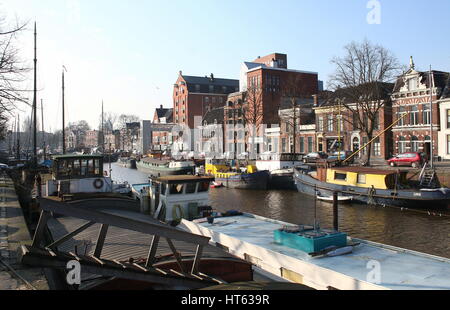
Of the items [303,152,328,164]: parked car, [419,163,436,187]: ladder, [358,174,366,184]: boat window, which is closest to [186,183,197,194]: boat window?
[358,174,366,184]: boat window

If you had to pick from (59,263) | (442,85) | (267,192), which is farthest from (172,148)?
(59,263)

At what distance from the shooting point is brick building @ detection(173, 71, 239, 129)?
101000mm

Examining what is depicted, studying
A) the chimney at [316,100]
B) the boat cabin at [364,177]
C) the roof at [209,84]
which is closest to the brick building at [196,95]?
the roof at [209,84]

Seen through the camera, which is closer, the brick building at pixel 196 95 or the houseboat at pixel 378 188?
the houseboat at pixel 378 188

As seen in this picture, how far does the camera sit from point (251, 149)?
7206 centimetres

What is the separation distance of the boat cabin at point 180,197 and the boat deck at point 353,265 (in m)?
5.67

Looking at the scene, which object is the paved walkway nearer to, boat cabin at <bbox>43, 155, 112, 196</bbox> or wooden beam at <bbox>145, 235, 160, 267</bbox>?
wooden beam at <bbox>145, 235, 160, 267</bbox>

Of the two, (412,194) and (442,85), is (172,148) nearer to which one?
(442,85)

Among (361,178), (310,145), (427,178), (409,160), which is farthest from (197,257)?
(310,145)

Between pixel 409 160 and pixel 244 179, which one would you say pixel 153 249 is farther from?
pixel 409 160

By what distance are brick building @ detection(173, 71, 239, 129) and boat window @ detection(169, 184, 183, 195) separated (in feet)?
255

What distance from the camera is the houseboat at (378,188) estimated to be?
2798 cm

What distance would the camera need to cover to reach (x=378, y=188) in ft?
102

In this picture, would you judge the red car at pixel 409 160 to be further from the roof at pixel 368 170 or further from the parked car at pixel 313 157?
the parked car at pixel 313 157
